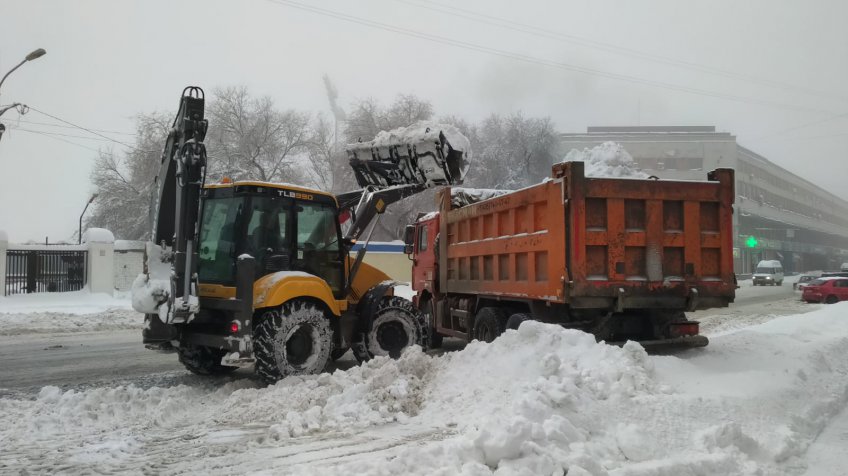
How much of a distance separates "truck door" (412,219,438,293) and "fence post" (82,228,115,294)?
1608 centimetres

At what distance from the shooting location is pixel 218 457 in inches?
188

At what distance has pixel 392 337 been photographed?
29.6ft

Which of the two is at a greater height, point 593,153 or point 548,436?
point 593,153

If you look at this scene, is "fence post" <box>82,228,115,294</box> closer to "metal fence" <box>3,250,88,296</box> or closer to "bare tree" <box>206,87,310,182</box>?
"metal fence" <box>3,250,88,296</box>

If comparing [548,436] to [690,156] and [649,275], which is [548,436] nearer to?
[649,275]

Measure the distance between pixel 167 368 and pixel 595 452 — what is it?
23.4 ft

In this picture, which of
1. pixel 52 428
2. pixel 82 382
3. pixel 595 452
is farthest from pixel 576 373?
pixel 82 382

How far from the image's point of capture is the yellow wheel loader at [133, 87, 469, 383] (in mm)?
6938

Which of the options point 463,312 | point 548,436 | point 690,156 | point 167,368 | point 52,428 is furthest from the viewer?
point 690,156

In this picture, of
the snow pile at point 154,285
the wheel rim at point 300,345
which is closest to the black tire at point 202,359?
the wheel rim at point 300,345

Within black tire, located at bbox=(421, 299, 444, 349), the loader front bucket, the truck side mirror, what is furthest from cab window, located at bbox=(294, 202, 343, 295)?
the truck side mirror

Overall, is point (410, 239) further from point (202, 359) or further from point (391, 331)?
point (202, 359)

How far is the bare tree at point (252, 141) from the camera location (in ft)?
118

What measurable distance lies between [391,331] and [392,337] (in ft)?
0.29
